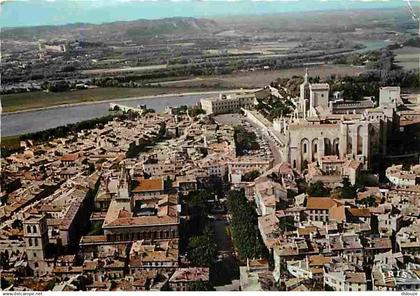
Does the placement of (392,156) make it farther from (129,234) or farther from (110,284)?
(110,284)

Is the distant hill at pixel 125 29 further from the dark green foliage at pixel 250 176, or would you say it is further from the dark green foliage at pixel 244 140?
the dark green foliage at pixel 250 176

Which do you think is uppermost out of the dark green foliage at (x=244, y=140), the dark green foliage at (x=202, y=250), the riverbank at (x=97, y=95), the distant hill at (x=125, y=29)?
the distant hill at (x=125, y=29)

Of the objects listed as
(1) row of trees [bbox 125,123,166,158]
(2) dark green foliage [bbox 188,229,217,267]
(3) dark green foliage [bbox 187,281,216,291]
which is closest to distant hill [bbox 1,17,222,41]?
(1) row of trees [bbox 125,123,166,158]

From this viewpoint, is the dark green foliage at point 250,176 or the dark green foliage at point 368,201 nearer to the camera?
the dark green foliage at point 368,201

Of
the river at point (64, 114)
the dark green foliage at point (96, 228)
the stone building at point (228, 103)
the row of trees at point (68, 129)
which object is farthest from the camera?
the stone building at point (228, 103)

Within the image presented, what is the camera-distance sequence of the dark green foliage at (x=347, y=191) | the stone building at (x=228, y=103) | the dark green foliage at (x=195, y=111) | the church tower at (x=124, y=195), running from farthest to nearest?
the stone building at (x=228, y=103), the dark green foliage at (x=195, y=111), the dark green foliage at (x=347, y=191), the church tower at (x=124, y=195)

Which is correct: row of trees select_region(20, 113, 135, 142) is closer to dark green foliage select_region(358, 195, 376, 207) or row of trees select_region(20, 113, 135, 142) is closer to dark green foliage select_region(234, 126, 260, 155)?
dark green foliage select_region(234, 126, 260, 155)

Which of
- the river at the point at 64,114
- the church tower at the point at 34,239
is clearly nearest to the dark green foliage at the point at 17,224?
the church tower at the point at 34,239
